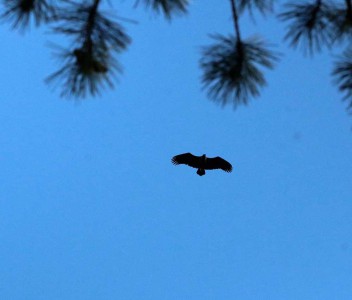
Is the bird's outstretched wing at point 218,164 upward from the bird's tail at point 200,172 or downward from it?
upward

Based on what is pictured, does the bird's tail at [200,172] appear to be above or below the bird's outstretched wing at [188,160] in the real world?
below

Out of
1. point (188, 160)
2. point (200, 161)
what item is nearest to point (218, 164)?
point (200, 161)

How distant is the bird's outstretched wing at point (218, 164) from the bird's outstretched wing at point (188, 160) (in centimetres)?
10

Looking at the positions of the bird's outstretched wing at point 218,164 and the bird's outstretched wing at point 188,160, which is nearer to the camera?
the bird's outstretched wing at point 218,164

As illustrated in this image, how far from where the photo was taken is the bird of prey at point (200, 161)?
4.89m

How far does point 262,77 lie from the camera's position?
3.12 metres

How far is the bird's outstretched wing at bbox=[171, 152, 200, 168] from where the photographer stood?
4941 millimetres

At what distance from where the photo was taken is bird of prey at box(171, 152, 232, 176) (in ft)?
16.1

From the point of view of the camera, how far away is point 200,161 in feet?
16.3

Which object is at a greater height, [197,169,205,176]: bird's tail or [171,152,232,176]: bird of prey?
[171,152,232,176]: bird of prey

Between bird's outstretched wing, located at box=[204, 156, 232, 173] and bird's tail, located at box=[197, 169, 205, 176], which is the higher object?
bird's outstretched wing, located at box=[204, 156, 232, 173]

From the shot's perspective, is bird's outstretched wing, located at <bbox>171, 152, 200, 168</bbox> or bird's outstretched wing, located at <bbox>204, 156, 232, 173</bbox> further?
bird's outstretched wing, located at <bbox>171, 152, 200, 168</bbox>

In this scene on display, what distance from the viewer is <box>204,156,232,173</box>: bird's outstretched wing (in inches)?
191

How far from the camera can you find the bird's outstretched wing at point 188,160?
4941 millimetres
